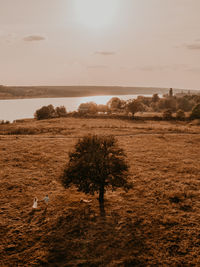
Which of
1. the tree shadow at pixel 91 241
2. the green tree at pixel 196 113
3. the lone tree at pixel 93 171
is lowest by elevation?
the tree shadow at pixel 91 241

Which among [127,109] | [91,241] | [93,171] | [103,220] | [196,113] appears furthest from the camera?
[127,109]

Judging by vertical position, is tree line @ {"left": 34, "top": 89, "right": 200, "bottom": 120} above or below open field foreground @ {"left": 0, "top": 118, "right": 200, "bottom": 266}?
above

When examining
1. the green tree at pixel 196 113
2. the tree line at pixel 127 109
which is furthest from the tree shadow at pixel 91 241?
the green tree at pixel 196 113

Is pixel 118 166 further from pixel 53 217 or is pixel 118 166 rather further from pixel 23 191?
pixel 23 191

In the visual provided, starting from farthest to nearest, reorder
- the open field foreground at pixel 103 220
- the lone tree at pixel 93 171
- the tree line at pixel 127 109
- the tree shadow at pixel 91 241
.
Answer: the tree line at pixel 127 109
the lone tree at pixel 93 171
the open field foreground at pixel 103 220
the tree shadow at pixel 91 241

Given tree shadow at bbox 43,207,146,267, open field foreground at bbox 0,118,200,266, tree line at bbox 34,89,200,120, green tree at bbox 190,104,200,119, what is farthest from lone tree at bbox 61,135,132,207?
green tree at bbox 190,104,200,119

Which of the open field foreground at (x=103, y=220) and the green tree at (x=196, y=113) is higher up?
the green tree at (x=196, y=113)

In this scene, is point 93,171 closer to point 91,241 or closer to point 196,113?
point 91,241

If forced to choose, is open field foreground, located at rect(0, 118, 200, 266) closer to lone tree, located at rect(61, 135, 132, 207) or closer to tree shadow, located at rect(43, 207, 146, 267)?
tree shadow, located at rect(43, 207, 146, 267)

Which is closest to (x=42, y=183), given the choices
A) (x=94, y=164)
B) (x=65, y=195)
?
(x=65, y=195)

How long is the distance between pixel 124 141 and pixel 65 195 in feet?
94.0

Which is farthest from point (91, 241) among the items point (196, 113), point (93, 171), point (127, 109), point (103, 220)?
point (196, 113)

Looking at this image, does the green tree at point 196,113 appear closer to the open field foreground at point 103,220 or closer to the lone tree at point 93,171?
the open field foreground at point 103,220

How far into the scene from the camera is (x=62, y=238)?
1545 cm
